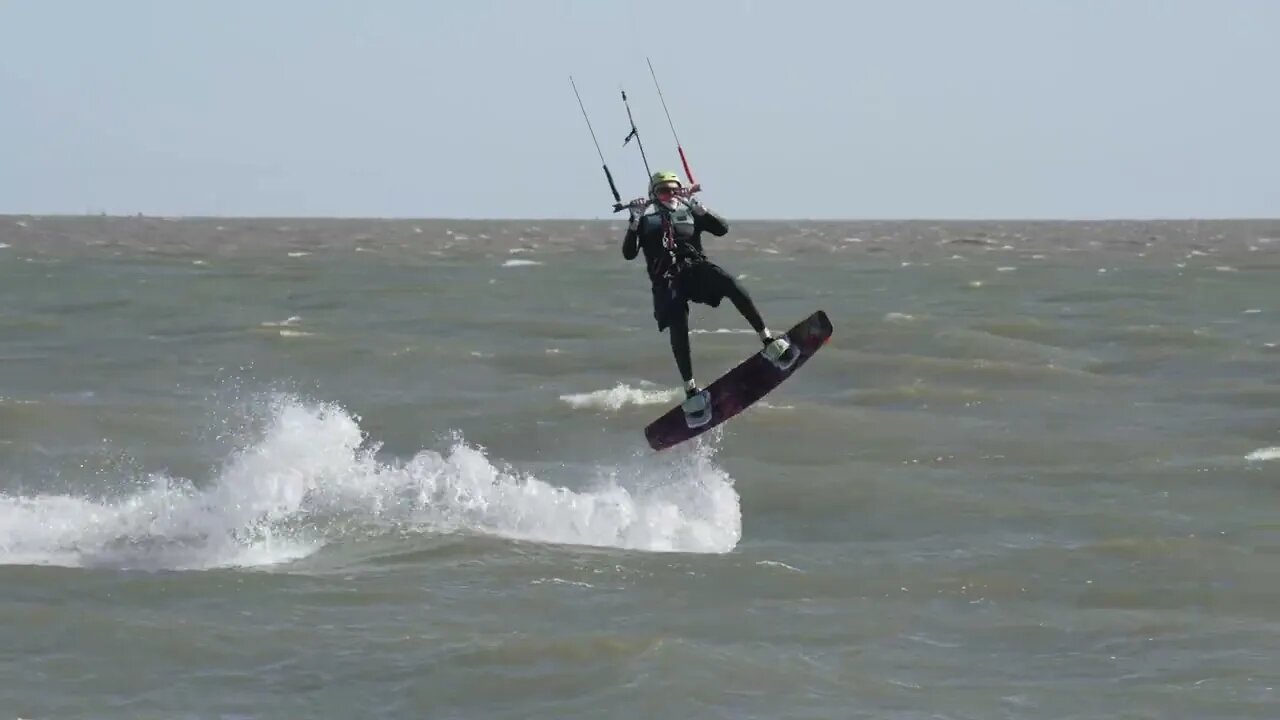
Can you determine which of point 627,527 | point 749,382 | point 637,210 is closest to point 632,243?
point 637,210

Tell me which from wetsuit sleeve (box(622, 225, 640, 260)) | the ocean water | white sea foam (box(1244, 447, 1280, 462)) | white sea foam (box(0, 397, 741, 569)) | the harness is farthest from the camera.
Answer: white sea foam (box(1244, 447, 1280, 462))

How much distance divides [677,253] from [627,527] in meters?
4.31

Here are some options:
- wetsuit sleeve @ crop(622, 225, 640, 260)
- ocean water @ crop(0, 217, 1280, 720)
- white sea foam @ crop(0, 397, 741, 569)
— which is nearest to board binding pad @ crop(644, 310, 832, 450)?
ocean water @ crop(0, 217, 1280, 720)

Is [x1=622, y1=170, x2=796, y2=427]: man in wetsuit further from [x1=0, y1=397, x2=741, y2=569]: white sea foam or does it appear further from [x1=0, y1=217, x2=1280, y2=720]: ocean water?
[x1=0, y1=397, x2=741, y2=569]: white sea foam

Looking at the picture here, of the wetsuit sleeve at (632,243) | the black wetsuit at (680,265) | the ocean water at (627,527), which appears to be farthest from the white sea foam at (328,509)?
the wetsuit sleeve at (632,243)

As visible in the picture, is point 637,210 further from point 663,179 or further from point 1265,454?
point 1265,454

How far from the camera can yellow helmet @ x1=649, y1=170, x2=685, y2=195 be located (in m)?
13.9

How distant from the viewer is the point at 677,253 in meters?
14.0

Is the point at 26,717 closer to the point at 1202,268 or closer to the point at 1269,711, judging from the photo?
the point at 1269,711

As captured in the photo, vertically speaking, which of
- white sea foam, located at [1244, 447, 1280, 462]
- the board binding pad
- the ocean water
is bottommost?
white sea foam, located at [1244, 447, 1280, 462]

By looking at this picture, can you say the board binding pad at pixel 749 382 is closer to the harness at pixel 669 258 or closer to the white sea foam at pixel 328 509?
the harness at pixel 669 258

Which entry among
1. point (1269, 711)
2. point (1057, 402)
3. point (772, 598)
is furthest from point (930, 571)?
point (1057, 402)

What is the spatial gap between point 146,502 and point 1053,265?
52478 mm

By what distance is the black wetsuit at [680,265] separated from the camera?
546 inches
